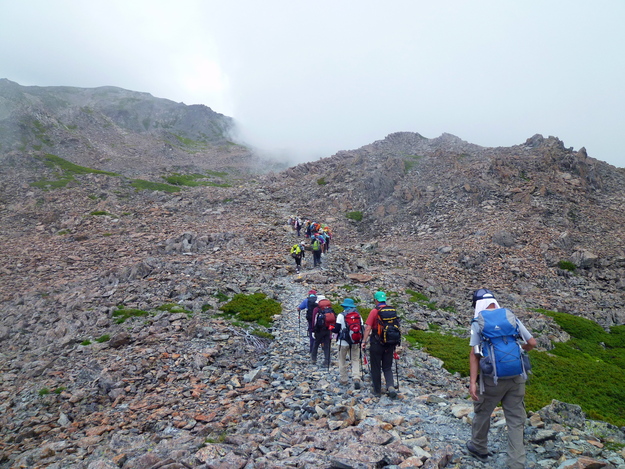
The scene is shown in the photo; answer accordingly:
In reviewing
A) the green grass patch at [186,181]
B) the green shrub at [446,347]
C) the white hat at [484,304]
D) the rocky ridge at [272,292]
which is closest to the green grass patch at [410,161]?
the rocky ridge at [272,292]

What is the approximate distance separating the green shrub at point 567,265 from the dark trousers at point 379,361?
25.8 metres

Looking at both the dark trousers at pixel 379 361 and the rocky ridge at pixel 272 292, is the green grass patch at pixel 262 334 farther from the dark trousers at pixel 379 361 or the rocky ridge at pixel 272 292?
the dark trousers at pixel 379 361

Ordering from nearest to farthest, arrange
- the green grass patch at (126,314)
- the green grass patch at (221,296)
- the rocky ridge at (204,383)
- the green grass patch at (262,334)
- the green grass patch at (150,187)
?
the rocky ridge at (204,383)
the green grass patch at (262,334)
the green grass patch at (126,314)
the green grass patch at (221,296)
the green grass patch at (150,187)

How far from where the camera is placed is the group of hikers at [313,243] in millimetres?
27312

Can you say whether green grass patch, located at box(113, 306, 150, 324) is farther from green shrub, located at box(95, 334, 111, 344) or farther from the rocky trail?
the rocky trail

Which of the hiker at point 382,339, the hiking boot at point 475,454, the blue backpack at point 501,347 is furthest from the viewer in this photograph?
the hiker at point 382,339

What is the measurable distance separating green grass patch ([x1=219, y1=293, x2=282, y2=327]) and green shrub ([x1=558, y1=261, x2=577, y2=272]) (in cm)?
2413

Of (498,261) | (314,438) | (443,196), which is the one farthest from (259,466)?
(443,196)

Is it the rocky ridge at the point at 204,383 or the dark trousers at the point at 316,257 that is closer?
the rocky ridge at the point at 204,383

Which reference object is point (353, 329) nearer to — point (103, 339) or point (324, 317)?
point (324, 317)

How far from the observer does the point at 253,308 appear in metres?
18.8

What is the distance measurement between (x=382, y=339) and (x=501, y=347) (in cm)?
372

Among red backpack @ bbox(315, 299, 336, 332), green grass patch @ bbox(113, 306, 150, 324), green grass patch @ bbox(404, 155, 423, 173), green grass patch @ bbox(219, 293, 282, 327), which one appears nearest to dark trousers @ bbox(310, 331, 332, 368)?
red backpack @ bbox(315, 299, 336, 332)

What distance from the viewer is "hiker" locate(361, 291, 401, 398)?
924 cm
